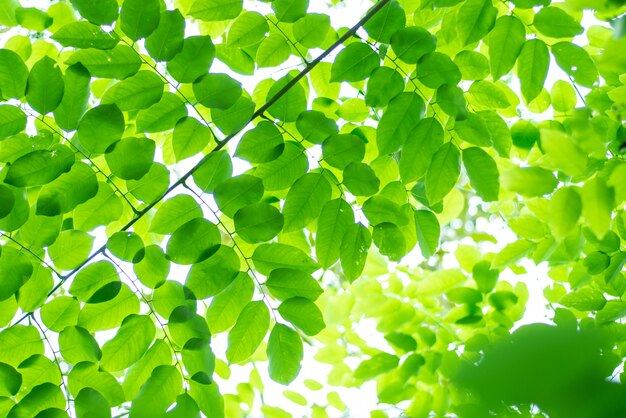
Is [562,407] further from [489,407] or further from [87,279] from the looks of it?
[87,279]

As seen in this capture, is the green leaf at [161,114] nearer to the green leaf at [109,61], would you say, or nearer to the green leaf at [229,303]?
the green leaf at [109,61]

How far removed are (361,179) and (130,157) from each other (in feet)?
1.98

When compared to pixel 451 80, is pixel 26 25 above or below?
above

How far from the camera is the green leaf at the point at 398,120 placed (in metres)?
1.62

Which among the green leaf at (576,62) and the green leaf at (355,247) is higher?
the green leaf at (576,62)

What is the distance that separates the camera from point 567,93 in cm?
201

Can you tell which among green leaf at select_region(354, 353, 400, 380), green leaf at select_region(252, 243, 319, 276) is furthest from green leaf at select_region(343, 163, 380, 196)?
green leaf at select_region(354, 353, 400, 380)

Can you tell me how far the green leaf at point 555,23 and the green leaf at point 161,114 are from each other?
101cm

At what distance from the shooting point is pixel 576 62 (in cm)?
175

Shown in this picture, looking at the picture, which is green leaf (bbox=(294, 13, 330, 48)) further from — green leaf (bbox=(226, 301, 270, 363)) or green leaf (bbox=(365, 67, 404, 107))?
green leaf (bbox=(226, 301, 270, 363))

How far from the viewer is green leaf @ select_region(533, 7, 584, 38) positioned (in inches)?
66.2

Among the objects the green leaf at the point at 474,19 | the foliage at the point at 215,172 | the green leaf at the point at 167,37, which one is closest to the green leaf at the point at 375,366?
the foliage at the point at 215,172

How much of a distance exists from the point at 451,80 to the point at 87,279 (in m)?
1.11

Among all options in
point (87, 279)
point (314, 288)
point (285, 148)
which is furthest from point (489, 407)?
point (87, 279)
